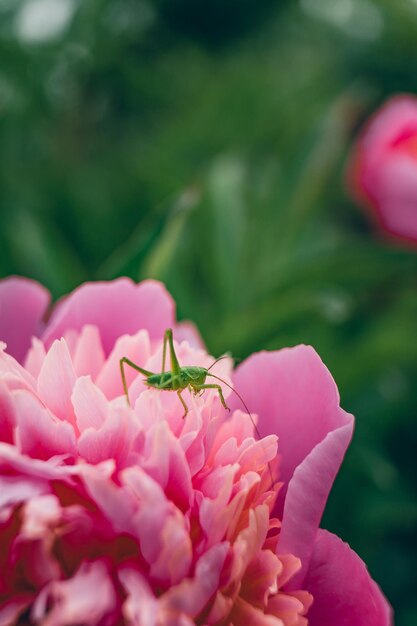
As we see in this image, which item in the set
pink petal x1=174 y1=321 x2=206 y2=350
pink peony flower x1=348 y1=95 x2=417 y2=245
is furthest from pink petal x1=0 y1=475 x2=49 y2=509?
pink peony flower x1=348 y1=95 x2=417 y2=245

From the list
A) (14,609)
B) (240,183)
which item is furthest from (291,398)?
(240,183)

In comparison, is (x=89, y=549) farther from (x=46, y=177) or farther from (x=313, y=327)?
(x=46, y=177)

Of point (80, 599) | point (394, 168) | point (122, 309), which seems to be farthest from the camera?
point (394, 168)

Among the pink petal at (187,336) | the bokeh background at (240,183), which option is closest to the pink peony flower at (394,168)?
Result: the bokeh background at (240,183)

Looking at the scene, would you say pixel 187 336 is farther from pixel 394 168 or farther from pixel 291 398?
pixel 394 168

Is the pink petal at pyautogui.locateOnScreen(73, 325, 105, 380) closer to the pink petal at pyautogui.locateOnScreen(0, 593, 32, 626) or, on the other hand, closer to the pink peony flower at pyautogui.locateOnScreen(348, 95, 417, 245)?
the pink petal at pyautogui.locateOnScreen(0, 593, 32, 626)

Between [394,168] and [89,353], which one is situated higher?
[89,353]

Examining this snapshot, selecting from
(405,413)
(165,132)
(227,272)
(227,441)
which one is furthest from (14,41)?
(227,441)
